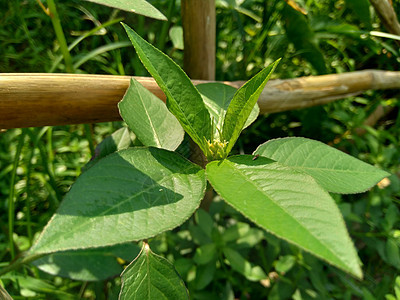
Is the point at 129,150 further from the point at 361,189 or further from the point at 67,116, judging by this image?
the point at 361,189

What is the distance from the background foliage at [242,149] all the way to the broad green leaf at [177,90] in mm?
253

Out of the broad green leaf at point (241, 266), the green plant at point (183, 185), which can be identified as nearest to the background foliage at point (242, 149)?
the broad green leaf at point (241, 266)

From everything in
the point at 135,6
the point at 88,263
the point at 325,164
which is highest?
the point at 135,6

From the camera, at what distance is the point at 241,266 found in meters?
0.89

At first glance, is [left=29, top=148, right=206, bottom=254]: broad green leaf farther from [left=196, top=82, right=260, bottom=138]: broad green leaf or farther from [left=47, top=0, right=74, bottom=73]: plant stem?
[left=47, top=0, right=74, bottom=73]: plant stem

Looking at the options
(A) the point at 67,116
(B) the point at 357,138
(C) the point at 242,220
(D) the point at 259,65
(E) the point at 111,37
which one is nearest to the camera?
(A) the point at 67,116

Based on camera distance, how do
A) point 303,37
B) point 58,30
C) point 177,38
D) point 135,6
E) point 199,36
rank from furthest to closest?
point 303,37 < point 177,38 < point 199,36 < point 58,30 < point 135,6

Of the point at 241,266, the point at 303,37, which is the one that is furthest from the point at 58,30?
the point at 303,37

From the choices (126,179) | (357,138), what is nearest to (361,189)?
(126,179)

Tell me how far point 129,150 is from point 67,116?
0.20 meters

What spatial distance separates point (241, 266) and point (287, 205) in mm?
582

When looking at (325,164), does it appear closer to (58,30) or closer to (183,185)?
(183,185)

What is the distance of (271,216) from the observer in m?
0.35

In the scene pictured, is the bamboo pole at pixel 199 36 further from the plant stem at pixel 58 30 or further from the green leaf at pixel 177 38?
the plant stem at pixel 58 30
